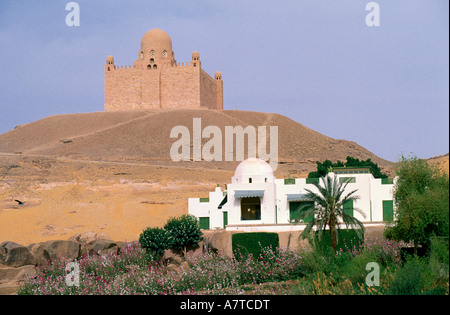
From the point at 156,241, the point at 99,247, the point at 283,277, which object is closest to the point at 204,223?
the point at 156,241

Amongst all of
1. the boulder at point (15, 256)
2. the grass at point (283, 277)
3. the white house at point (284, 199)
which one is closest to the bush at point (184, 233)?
the white house at point (284, 199)

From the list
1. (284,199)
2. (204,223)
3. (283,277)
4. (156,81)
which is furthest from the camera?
(156,81)

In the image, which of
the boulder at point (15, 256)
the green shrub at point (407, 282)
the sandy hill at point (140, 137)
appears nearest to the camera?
the green shrub at point (407, 282)

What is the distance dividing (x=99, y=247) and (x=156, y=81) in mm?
54415

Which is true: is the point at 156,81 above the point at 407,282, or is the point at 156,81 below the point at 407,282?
above

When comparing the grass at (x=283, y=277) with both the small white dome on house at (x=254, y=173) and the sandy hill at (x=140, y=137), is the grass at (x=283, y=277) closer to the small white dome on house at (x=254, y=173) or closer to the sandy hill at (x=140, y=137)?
the small white dome on house at (x=254, y=173)

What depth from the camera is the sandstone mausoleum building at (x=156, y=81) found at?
256ft

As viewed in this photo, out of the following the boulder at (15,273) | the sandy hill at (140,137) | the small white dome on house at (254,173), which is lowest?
the boulder at (15,273)

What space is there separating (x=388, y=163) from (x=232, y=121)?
2091 centimetres

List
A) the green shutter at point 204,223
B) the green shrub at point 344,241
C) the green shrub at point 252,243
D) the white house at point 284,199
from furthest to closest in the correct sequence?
1. the green shutter at point 204,223
2. the white house at point 284,199
3. the green shrub at point 252,243
4. the green shrub at point 344,241

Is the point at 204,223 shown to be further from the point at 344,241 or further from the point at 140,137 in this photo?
the point at 140,137

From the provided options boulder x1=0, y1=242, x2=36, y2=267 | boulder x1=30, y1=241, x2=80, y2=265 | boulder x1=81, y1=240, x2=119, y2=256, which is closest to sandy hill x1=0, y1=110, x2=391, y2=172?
boulder x1=81, y1=240, x2=119, y2=256

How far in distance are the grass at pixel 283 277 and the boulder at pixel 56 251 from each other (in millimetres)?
3509

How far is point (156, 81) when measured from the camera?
7869 cm
